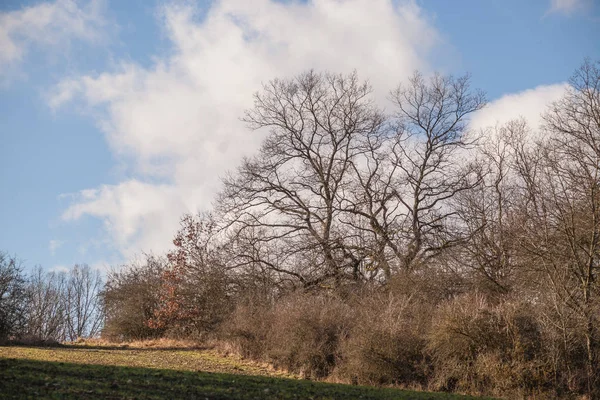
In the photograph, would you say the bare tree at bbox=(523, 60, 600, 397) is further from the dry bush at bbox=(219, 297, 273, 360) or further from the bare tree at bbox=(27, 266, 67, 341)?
the bare tree at bbox=(27, 266, 67, 341)

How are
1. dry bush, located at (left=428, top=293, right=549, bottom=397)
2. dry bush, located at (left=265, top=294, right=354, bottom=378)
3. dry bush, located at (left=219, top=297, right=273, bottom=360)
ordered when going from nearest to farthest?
dry bush, located at (left=428, top=293, right=549, bottom=397) → dry bush, located at (left=265, top=294, right=354, bottom=378) → dry bush, located at (left=219, top=297, right=273, bottom=360)

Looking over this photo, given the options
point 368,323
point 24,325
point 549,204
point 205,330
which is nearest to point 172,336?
point 205,330

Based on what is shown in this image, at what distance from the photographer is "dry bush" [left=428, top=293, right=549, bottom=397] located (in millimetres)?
15164

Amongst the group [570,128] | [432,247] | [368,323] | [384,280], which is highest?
[570,128]

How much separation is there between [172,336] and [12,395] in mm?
19030

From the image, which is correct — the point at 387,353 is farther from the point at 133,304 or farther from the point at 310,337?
the point at 133,304

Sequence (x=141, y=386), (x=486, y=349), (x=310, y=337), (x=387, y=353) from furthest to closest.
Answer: (x=310, y=337), (x=387, y=353), (x=486, y=349), (x=141, y=386)

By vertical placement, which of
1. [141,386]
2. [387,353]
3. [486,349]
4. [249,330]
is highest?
[249,330]

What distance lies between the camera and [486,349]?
620 inches

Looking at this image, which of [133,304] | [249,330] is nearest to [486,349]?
[249,330]

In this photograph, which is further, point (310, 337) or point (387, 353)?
point (310, 337)

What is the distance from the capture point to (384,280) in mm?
26109

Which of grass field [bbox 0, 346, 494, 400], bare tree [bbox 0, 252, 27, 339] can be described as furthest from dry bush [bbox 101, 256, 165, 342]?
grass field [bbox 0, 346, 494, 400]

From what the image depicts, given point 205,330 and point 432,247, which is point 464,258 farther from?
point 205,330
